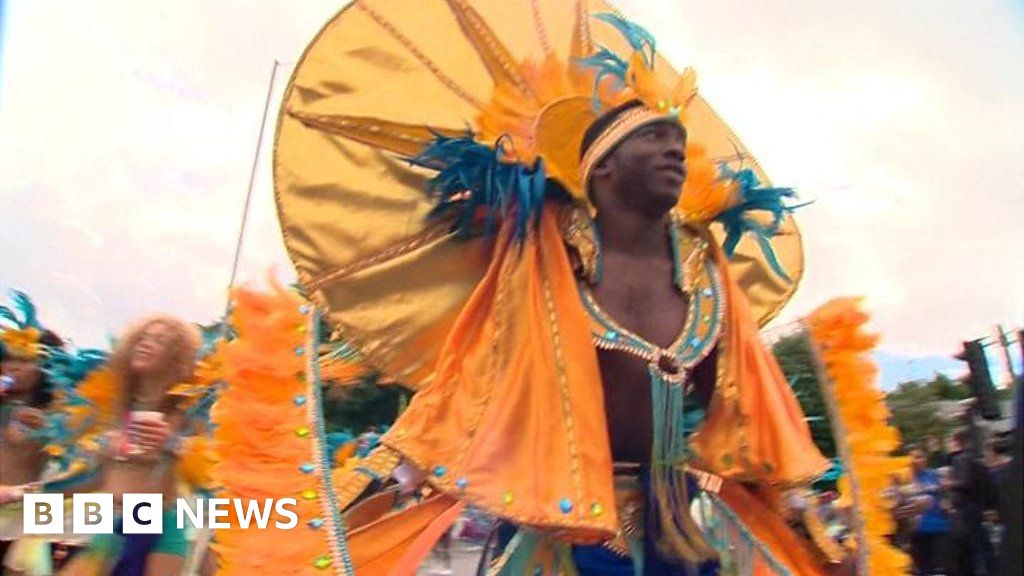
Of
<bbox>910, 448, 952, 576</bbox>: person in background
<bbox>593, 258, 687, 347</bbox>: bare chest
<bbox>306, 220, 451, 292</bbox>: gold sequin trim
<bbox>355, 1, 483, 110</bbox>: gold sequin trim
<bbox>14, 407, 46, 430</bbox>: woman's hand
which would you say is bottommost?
<bbox>910, 448, 952, 576</bbox>: person in background

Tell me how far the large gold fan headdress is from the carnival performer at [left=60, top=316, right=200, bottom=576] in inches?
36.2

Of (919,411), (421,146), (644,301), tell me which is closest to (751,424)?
(644,301)

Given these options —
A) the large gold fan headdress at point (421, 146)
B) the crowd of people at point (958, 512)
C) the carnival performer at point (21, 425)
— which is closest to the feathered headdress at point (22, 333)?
the carnival performer at point (21, 425)

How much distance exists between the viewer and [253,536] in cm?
229

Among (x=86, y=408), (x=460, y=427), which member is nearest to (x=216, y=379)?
(x=460, y=427)

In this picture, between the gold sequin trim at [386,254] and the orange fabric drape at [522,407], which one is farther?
the gold sequin trim at [386,254]

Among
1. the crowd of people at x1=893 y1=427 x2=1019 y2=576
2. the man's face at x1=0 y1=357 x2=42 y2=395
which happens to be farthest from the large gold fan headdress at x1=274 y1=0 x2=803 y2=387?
the crowd of people at x1=893 y1=427 x2=1019 y2=576

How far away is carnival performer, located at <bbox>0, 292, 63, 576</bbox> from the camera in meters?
3.55

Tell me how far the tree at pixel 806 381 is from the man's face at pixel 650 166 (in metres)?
0.69

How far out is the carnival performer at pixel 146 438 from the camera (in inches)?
130

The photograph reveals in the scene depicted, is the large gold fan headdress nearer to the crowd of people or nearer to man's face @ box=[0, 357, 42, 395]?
man's face @ box=[0, 357, 42, 395]

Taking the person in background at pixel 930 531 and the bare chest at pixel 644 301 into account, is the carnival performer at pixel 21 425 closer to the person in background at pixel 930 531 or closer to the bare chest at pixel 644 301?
the bare chest at pixel 644 301

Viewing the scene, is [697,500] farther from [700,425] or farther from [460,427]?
[460,427]

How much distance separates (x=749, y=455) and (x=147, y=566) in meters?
2.00
